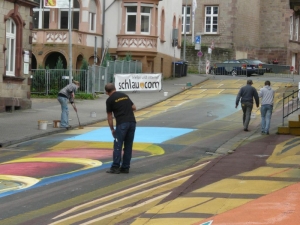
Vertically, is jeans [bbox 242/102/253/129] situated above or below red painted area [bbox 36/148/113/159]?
above

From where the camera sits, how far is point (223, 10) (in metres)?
62.1

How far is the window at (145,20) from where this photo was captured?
1784 inches

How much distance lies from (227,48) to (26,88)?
32.6m

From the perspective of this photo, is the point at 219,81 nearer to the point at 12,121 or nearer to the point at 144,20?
the point at 144,20

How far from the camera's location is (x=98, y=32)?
45.2 metres

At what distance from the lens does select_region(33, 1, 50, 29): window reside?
4428 cm

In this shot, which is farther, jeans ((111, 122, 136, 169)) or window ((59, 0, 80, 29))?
window ((59, 0, 80, 29))

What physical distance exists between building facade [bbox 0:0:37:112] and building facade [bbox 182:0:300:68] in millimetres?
29883

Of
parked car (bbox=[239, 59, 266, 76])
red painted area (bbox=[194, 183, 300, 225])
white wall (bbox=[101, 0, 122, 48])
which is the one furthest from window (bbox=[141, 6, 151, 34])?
red painted area (bbox=[194, 183, 300, 225])

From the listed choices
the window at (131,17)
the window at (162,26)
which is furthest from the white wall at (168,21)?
the window at (131,17)

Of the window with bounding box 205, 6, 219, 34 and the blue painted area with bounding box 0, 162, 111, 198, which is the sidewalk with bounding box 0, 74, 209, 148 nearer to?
the blue painted area with bounding box 0, 162, 111, 198

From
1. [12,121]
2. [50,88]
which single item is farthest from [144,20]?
[12,121]

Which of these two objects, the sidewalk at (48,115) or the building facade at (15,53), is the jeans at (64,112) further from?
the building facade at (15,53)

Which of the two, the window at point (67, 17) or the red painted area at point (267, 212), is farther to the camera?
the window at point (67, 17)
